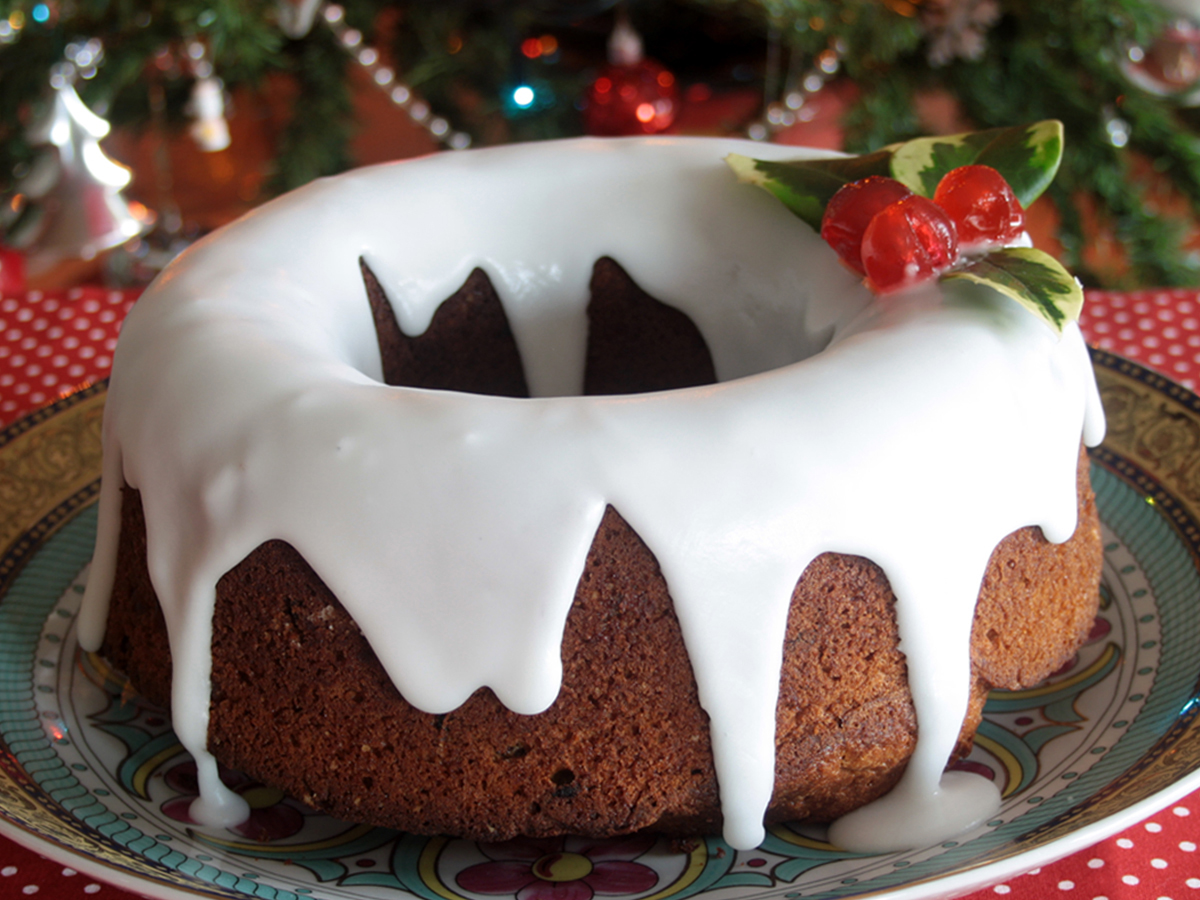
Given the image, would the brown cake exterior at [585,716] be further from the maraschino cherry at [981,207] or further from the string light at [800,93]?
the string light at [800,93]

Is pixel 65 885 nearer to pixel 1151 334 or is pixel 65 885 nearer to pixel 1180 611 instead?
pixel 1180 611

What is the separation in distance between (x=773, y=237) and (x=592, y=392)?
0.32 meters

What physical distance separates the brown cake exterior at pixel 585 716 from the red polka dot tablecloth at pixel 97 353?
161mm

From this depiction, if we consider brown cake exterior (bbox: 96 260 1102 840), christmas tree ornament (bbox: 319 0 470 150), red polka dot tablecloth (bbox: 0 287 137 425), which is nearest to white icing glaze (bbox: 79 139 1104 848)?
brown cake exterior (bbox: 96 260 1102 840)

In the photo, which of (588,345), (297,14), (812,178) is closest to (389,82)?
(297,14)

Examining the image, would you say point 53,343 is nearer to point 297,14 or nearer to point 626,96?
point 297,14

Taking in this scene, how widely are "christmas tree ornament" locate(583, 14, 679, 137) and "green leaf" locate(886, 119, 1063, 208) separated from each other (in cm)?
115

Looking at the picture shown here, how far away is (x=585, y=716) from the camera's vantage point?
92 cm

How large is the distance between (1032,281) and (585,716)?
51cm

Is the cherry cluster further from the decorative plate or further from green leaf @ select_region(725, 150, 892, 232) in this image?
the decorative plate

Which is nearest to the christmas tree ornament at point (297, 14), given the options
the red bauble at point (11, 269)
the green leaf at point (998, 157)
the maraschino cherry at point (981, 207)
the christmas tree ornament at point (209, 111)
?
the christmas tree ornament at point (209, 111)

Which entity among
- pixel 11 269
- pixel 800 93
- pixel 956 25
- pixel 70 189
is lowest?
pixel 11 269

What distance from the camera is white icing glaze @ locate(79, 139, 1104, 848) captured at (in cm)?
88

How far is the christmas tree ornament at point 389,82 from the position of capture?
2137mm
